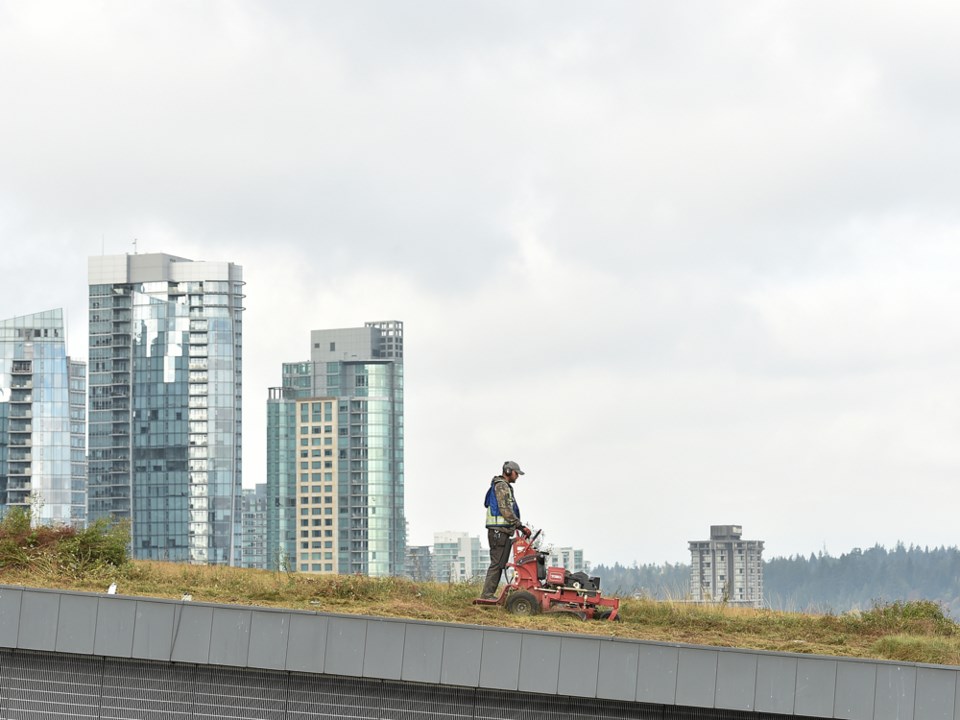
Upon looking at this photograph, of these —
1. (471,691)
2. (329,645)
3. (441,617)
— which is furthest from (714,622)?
(329,645)

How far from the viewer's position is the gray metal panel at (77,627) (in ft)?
47.3

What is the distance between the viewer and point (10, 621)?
1454 centimetres

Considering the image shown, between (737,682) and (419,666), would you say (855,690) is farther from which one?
(419,666)

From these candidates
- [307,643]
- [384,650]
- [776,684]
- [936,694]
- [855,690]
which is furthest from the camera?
[307,643]

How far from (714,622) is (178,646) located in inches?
286

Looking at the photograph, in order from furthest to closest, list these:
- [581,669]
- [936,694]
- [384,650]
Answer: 1. [384,650]
2. [581,669]
3. [936,694]

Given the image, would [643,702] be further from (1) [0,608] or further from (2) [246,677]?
(1) [0,608]

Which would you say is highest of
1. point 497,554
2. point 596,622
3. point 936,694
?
point 497,554

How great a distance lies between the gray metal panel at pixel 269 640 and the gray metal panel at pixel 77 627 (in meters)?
1.76

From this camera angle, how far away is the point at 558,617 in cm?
1788

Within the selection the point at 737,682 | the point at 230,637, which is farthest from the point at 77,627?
the point at 737,682

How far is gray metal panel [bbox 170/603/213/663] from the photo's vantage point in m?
14.2

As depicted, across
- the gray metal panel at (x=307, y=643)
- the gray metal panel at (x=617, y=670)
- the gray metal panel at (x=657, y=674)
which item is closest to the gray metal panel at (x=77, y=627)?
the gray metal panel at (x=307, y=643)

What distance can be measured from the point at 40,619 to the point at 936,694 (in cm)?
913
